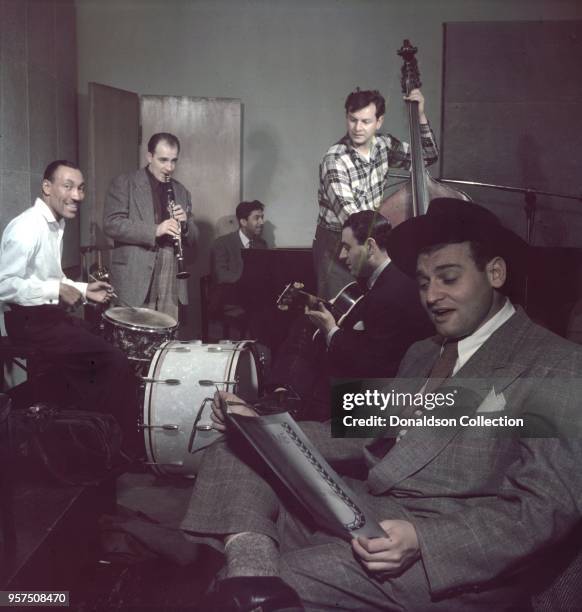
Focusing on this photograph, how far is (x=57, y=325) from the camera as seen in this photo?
3.29 m

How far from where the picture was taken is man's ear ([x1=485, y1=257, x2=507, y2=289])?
1.52 metres

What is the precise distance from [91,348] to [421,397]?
7.06ft

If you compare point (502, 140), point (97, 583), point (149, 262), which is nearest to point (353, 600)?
point (97, 583)

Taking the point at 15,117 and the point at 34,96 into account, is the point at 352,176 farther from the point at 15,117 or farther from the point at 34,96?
the point at 34,96

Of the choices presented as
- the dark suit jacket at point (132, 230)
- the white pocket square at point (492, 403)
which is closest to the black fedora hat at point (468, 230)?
the white pocket square at point (492, 403)

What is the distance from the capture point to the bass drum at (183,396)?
2.71 m

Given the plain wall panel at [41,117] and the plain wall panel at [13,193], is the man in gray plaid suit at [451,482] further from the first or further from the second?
the plain wall panel at [41,117]

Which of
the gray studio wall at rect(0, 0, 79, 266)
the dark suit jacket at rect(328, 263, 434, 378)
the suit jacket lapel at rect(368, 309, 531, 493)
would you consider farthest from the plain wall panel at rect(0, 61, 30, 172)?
the suit jacket lapel at rect(368, 309, 531, 493)

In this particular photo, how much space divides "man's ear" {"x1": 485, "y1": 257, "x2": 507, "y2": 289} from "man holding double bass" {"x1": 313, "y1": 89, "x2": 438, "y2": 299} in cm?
196

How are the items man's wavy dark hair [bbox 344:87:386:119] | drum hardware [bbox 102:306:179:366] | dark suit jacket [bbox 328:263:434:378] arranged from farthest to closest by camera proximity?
1. man's wavy dark hair [bbox 344:87:386:119]
2. drum hardware [bbox 102:306:179:366]
3. dark suit jacket [bbox 328:263:434:378]

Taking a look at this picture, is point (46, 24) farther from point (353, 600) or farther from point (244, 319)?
point (353, 600)

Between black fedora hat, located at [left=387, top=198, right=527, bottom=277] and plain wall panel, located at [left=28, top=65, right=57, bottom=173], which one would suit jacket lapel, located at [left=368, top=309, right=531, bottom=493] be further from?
plain wall panel, located at [left=28, top=65, right=57, bottom=173]

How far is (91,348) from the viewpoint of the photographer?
3.25 metres

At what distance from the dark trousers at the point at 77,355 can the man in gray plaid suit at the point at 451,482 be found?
1816 mm
